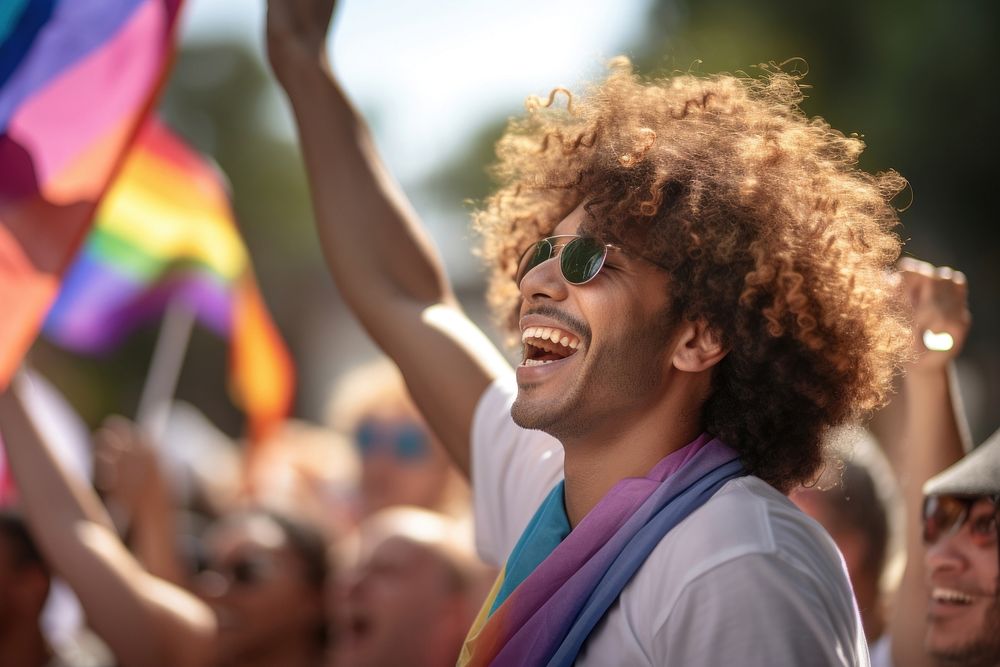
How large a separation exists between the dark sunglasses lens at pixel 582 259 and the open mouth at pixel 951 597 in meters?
1.20

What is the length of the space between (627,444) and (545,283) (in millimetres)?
351

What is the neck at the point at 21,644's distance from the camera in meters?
4.25

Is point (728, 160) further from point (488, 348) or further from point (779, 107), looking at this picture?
point (488, 348)

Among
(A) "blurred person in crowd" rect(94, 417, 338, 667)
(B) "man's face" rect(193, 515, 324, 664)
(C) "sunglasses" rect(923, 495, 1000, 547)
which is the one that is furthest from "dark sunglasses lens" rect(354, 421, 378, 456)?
(C) "sunglasses" rect(923, 495, 1000, 547)

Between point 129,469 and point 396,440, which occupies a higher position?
point 396,440

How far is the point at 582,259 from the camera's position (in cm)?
233

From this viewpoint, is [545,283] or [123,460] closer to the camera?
[545,283]

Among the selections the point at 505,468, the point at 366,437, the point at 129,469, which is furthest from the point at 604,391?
the point at 366,437

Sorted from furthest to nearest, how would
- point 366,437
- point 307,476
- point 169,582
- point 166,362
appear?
point 307,476 < point 166,362 < point 366,437 < point 169,582

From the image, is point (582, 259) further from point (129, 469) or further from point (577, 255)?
point (129, 469)

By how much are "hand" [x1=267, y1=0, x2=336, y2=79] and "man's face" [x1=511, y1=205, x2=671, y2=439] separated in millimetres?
1022

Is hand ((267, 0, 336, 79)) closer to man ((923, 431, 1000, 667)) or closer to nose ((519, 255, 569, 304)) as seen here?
nose ((519, 255, 569, 304))

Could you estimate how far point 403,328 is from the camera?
2.85 m

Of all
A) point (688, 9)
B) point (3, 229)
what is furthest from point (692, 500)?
point (688, 9)
